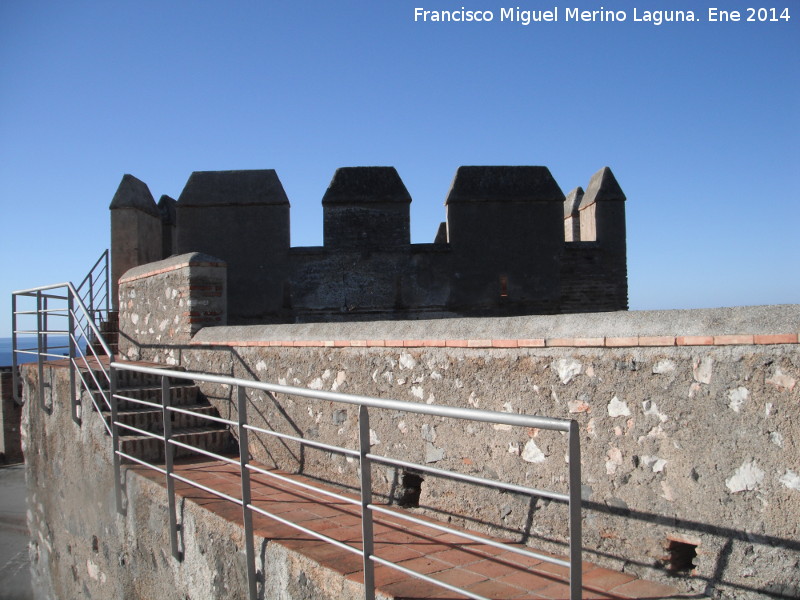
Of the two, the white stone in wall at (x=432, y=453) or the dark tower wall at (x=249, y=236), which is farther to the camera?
the dark tower wall at (x=249, y=236)

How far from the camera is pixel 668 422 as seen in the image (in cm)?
320

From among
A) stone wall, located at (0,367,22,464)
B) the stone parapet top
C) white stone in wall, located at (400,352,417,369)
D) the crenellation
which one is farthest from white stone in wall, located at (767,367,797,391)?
stone wall, located at (0,367,22,464)

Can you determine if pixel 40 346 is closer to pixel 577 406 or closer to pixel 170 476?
pixel 170 476

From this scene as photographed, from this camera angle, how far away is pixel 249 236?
11211 mm

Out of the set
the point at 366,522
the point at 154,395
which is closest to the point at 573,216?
the point at 154,395

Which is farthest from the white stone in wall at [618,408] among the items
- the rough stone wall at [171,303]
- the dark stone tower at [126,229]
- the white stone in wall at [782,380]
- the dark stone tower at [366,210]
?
the dark stone tower at [126,229]

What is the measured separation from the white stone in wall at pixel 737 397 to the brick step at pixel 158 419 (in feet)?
16.3

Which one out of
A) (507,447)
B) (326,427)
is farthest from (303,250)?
(507,447)

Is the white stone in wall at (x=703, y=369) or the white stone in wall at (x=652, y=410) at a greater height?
the white stone in wall at (x=703, y=369)

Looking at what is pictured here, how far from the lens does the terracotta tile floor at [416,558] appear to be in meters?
3.15

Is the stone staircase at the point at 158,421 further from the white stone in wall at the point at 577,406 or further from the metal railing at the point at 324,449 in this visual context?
the white stone in wall at the point at 577,406

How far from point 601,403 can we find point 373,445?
1.98m

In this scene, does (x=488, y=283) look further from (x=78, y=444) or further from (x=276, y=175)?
(x=78, y=444)

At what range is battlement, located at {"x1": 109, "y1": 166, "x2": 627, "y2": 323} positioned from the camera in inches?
434
